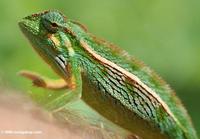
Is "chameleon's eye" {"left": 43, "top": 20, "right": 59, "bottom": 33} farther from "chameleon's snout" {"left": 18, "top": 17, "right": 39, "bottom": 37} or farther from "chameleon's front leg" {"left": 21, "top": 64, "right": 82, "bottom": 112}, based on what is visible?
"chameleon's front leg" {"left": 21, "top": 64, "right": 82, "bottom": 112}

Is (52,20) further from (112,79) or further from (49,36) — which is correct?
(112,79)

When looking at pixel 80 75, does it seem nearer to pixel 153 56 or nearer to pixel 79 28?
pixel 79 28

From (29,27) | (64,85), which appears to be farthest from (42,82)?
(29,27)

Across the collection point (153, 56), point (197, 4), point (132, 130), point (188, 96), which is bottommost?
point (132, 130)

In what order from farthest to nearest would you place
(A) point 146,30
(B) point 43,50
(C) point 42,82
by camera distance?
1. (A) point 146,30
2. (B) point 43,50
3. (C) point 42,82

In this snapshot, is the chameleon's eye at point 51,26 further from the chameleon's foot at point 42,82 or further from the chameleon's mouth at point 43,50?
the chameleon's foot at point 42,82

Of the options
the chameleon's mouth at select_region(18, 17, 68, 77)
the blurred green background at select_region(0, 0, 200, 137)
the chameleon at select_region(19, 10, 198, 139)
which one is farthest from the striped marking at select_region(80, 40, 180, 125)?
the blurred green background at select_region(0, 0, 200, 137)

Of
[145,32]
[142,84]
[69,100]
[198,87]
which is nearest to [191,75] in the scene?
[198,87]
